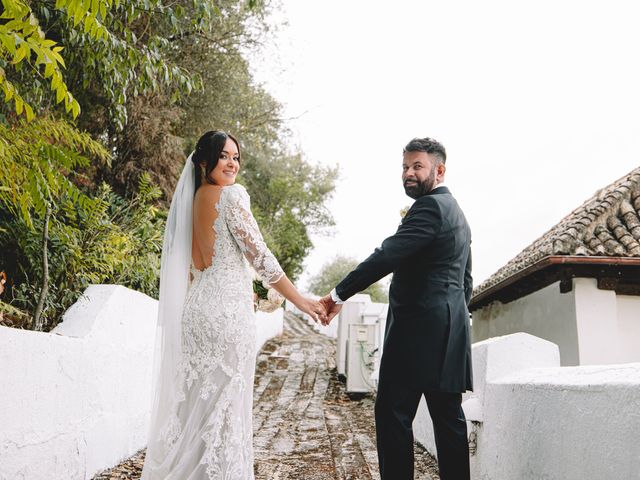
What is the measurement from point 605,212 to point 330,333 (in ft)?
58.3

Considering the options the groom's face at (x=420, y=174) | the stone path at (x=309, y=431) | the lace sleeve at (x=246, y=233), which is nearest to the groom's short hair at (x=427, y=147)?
the groom's face at (x=420, y=174)

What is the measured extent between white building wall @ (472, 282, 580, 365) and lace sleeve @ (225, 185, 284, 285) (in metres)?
7.73

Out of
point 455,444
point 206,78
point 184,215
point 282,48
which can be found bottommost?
point 455,444

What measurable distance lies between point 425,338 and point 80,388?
2.56 meters

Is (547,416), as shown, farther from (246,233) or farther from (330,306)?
(246,233)

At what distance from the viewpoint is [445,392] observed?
3.32 meters

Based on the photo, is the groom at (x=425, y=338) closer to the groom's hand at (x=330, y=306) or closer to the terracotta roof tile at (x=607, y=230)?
the groom's hand at (x=330, y=306)

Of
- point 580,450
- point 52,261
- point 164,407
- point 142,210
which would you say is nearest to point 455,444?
point 580,450

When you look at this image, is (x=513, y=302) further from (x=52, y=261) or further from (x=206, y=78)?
(x=52, y=261)

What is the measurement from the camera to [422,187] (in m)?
3.63

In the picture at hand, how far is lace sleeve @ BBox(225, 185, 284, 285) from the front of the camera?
348cm

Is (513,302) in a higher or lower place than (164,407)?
higher

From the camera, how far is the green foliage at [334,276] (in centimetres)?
4797

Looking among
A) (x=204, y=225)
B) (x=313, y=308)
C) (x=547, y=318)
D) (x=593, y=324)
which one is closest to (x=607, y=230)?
(x=593, y=324)
